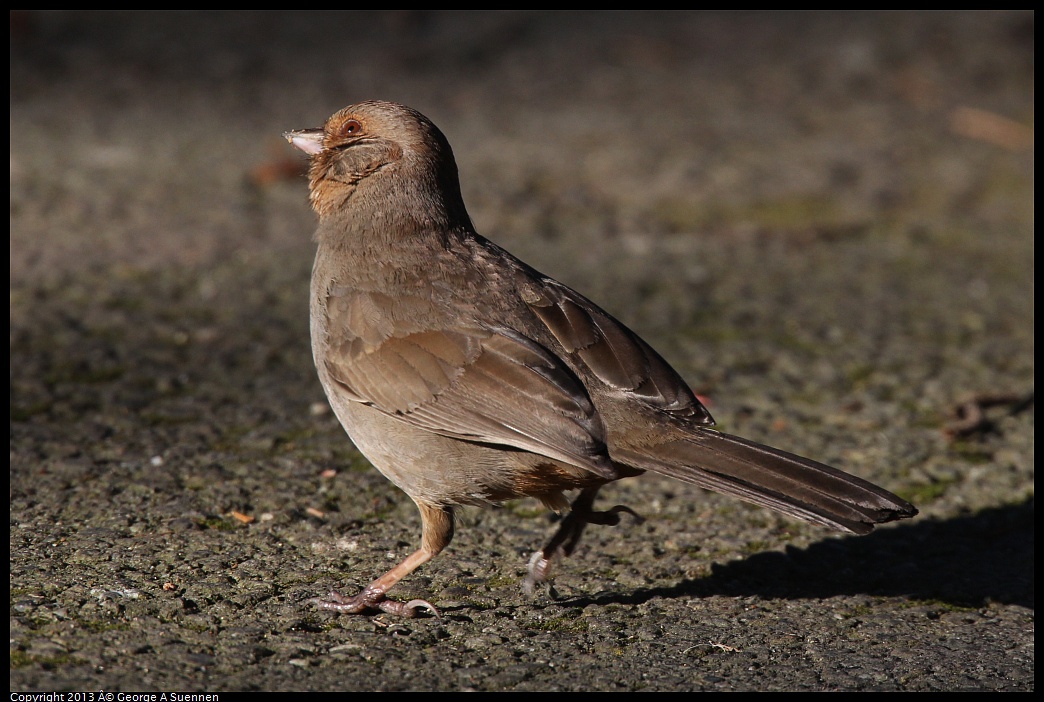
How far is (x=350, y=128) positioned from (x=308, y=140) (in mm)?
188

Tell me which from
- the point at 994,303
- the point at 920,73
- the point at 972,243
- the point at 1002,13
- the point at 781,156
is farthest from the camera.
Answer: the point at 1002,13

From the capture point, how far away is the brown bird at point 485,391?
3416mm

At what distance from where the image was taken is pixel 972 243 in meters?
7.19

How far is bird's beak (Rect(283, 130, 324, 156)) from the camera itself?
4.54m

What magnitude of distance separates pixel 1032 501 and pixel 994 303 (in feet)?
6.89

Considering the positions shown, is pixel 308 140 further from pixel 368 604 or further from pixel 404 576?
pixel 368 604

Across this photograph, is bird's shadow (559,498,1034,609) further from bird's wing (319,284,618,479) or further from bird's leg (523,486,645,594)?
bird's wing (319,284,618,479)

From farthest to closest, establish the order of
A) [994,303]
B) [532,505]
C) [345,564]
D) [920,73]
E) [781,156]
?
[920,73]
[781,156]
[994,303]
[532,505]
[345,564]

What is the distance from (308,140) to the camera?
15.0 ft

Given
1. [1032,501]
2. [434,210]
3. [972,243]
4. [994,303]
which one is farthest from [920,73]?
[434,210]

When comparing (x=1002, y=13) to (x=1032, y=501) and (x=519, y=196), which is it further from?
(x=1032, y=501)

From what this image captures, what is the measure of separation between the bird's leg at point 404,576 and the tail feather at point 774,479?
621 millimetres

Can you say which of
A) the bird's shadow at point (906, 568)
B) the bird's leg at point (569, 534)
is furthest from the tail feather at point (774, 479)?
the bird's shadow at point (906, 568)

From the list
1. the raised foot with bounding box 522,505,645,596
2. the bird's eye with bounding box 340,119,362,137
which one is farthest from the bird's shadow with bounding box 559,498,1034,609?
the bird's eye with bounding box 340,119,362,137
